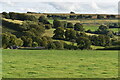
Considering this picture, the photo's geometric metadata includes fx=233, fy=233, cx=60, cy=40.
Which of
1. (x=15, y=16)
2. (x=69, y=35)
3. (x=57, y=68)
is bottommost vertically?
(x=69, y=35)

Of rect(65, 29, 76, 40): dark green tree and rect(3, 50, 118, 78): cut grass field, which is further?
rect(65, 29, 76, 40): dark green tree

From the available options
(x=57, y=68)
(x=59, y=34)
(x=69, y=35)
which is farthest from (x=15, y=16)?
(x=57, y=68)

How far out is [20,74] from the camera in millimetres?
15141

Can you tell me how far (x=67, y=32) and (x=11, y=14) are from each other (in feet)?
149

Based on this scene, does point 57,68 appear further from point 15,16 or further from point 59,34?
point 15,16

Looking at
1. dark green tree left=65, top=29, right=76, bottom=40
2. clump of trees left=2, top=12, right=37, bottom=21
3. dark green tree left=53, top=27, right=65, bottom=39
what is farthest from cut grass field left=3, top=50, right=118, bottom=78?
clump of trees left=2, top=12, right=37, bottom=21

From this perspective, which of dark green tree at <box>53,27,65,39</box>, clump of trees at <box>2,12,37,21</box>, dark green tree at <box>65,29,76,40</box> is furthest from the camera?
clump of trees at <box>2,12,37,21</box>

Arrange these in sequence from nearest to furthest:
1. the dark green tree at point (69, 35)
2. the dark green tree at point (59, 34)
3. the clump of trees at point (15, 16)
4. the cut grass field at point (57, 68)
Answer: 1. the cut grass field at point (57, 68)
2. the dark green tree at point (69, 35)
3. the dark green tree at point (59, 34)
4. the clump of trees at point (15, 16)

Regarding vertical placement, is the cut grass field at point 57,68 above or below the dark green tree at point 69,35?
above

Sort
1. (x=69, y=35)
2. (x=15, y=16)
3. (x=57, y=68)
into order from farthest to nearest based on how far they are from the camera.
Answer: (x=15, y=16), (x=69, y=35), (x=57, y=68)

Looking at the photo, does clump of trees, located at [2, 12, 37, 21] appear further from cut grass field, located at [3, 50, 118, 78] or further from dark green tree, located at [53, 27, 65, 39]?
cut grass field, located at [3, 50, 118, 78]

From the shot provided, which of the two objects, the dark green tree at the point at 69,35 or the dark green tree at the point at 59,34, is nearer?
the dark green tree at the point at 69,35

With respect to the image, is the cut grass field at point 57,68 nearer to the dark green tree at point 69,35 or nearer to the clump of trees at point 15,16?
the dark green tree at point 69,35

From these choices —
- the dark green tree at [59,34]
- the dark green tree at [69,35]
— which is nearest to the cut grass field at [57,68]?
the dark green tree at [69,35]
